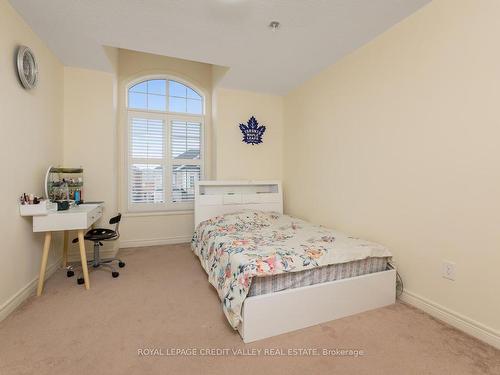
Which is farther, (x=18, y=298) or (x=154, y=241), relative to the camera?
(x=154, y=241)

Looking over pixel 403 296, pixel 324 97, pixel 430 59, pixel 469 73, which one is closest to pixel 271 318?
pixel 403 296

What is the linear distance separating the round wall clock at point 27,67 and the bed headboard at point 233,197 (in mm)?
2022

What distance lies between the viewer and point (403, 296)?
2.14 meters

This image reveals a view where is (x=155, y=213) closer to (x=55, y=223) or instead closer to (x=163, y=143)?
(x=163, y=143)

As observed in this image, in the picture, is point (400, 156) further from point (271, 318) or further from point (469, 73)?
point (271, 318)

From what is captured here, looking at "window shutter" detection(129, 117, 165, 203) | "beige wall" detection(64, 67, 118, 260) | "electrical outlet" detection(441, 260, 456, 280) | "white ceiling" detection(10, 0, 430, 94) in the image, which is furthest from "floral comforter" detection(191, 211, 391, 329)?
"white ceiling" detection(10, 0, 430, 94)

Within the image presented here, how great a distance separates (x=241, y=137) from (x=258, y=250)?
240cm

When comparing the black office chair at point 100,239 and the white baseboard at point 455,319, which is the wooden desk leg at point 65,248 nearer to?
the black office chair at point 100,239

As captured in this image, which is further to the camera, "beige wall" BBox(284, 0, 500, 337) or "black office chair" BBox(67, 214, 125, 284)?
"black office chair" BBox(67, 214, 125, 284)

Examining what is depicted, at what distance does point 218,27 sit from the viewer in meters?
2.29

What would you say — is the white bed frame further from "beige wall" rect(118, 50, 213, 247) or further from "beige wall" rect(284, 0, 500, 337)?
"beige wall" rect(118, 50, 213, 247)

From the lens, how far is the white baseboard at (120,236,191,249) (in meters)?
3.76

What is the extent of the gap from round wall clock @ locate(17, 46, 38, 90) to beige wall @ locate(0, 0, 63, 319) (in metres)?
0.04

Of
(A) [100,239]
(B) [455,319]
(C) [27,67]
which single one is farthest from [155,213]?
(B) [455,319]
